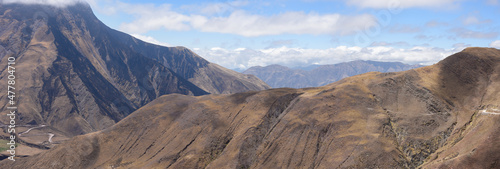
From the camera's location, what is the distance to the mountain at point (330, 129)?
58.0 m

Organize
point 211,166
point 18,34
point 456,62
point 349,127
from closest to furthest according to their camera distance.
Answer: point 349,127, point 211,166, point 456,62, point 18,34

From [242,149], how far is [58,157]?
46.1 metres

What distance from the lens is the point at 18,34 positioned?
198 metres

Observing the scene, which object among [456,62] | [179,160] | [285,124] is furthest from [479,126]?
[179,160]

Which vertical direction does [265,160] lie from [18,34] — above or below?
below

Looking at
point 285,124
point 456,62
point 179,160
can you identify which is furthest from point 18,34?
point 456,62

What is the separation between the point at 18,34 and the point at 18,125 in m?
78.3

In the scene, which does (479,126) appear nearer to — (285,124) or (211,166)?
(285,124)

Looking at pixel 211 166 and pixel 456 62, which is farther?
pixel 456 62

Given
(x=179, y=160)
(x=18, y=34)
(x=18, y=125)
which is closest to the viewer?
(x=179, y=160)

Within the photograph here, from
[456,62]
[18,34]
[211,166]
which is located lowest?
[211,166]

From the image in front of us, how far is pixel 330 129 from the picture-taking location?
6681 cm

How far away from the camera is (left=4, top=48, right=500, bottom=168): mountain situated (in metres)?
58.0

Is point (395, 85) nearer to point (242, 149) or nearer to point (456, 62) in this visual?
point (456, 62)
